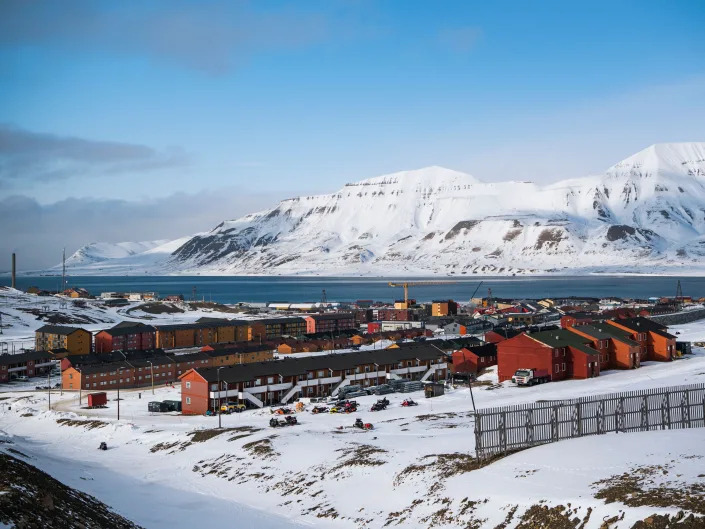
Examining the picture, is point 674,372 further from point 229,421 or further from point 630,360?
point 229,421

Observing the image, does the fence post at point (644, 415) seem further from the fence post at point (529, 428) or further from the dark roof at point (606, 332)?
the dark roof at point (606, 332)

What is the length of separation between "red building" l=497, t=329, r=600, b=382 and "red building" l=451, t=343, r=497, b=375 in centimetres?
801

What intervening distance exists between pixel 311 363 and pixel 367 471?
1218 inches

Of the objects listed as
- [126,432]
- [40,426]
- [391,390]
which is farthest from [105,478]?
[391,390]

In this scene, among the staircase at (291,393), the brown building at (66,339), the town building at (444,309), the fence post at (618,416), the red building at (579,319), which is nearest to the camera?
the fence post at (618,416)

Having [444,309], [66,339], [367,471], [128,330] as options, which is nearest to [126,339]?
[128,330]

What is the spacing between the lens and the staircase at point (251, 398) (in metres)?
47.4

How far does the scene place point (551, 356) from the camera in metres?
48.1

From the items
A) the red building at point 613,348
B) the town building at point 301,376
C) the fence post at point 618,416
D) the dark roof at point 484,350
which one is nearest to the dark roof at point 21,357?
the town building at point 301,376

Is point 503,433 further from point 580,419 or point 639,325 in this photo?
point 639,325

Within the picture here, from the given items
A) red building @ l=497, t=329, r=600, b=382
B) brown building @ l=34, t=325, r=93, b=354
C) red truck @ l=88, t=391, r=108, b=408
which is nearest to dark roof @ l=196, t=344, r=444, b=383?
red truck @ l=88, t=391, r=108, b=408

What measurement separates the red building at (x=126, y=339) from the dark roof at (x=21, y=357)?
10453mm

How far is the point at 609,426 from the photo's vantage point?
23.0 m

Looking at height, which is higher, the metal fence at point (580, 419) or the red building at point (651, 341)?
the metal fence at point (580, 419)
